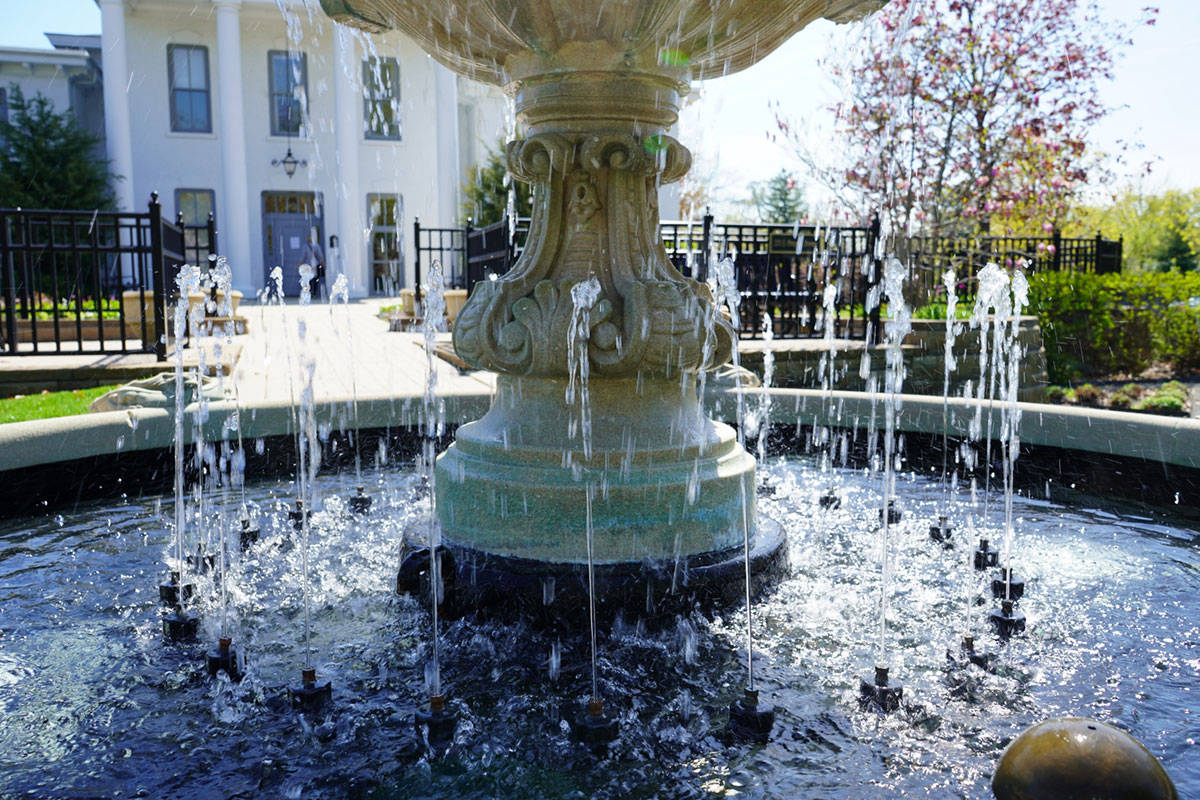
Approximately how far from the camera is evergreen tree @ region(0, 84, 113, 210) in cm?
2250

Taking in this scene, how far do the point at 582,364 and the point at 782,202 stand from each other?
33878mm

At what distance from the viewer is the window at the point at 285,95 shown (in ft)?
83.0

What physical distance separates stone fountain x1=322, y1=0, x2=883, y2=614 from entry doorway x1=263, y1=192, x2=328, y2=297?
22.9m

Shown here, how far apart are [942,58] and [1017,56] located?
1297 millimetres

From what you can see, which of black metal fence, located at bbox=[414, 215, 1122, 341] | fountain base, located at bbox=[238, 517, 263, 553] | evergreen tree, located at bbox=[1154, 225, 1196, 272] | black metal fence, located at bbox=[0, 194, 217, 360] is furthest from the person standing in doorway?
evergreen tree, located at bbox=[1154, 225, 1196, 272]

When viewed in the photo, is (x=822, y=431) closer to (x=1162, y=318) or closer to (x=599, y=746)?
(x=599, y=746)

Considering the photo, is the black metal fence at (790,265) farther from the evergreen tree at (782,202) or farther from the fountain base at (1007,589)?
the evergreen tree at (782,202)

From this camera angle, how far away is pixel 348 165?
80.8ft

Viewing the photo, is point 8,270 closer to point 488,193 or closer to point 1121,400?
point 1121,400

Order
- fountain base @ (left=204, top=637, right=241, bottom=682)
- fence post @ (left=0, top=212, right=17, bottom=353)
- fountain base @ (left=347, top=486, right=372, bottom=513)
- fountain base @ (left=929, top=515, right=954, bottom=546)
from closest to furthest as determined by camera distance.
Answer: fountain base @ (left=204, top=637, right=241, bottom=682)
fountain base @ (left=929, top=515, right=954, bottom=546)
fountain base @ (left=347, top=486, right=372, bottom=513)
fence post @ (left=0, top=212, right=17, bottom=353)

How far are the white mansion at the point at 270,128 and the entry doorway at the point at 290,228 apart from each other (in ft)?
0.12

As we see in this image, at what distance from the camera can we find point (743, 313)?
1200 cm

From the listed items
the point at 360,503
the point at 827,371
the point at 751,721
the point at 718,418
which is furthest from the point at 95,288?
the point at 751,721

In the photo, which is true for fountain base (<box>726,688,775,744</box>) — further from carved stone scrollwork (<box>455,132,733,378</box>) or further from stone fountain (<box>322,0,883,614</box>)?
carved stone scrollwork (<box>455,132,733,378</box>)
